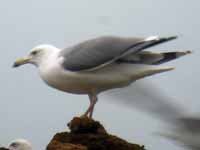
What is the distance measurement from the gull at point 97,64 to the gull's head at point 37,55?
51mm

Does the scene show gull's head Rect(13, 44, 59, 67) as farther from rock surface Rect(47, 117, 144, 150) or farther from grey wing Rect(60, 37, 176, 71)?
rock surface Rect(47, 117, 144, 150)

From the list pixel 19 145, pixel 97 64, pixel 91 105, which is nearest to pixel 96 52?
pixel 97 64

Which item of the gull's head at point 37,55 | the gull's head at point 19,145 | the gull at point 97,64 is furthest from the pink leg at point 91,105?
the gull's head at point 19,145

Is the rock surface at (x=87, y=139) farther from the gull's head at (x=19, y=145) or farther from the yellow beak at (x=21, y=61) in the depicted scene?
the gull's head at (x=19, y=145)

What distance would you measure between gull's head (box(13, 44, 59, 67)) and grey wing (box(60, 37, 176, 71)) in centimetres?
8

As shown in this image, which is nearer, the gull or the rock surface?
the rock surface

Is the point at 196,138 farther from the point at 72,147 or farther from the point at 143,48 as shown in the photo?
the point at 143,48

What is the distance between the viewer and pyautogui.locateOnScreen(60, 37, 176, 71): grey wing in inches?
70.1

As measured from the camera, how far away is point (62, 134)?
147 cm

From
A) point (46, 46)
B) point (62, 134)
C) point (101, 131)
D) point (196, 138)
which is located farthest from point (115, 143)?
point (196, 138)

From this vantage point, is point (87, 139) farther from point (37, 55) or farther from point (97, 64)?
Answer: point (37, 55)

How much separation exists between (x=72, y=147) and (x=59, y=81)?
580mm

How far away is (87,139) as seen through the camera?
1.41m

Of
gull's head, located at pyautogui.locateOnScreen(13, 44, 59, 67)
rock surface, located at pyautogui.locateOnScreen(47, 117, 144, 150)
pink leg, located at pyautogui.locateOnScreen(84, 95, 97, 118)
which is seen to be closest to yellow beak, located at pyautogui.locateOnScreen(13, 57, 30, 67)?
gull's head, located at pyautogui.locateOnScreen(13, 44, 59, 67)
